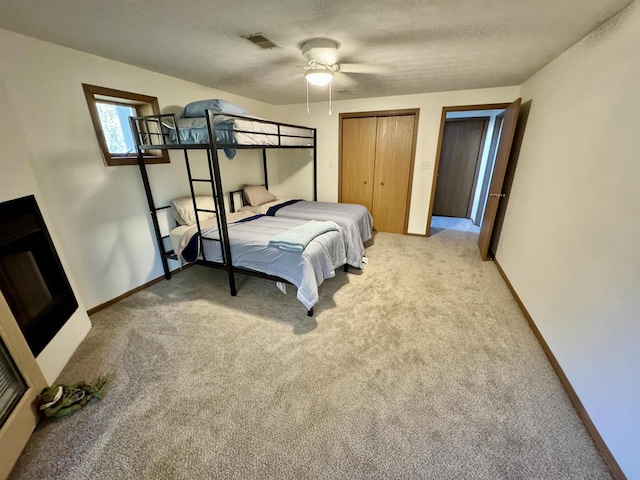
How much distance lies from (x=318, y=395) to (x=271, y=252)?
4.10 ft

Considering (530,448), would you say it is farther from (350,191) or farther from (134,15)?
(350,191)

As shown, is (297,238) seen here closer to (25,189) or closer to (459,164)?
(25,189)

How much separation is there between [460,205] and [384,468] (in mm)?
5437

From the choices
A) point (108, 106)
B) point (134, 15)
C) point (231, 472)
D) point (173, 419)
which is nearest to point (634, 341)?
point (231, 472)

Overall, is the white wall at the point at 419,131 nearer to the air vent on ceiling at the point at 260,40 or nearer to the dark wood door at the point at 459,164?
the dark wood door at the point at 459,164

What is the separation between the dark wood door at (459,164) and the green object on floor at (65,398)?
5.95 m

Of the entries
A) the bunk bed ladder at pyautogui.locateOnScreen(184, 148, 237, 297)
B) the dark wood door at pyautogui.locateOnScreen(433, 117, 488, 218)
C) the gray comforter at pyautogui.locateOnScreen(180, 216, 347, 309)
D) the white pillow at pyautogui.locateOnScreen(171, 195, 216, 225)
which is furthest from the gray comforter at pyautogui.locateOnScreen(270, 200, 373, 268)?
the dark wood door at pyautogui.locateOnScreen(433, 117, 488, 218)

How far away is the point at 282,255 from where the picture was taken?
232cm

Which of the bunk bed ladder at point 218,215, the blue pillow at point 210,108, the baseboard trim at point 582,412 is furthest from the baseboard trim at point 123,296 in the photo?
the baseboard trim at point 582,412

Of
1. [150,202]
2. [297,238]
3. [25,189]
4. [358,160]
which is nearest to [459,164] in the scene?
[358,160]

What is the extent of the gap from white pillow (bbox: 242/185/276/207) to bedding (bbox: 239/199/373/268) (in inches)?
3.8

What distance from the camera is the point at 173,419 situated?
4.73 ft

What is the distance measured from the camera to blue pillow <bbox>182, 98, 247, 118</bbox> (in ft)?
7.93

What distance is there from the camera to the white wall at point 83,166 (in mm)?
1859
